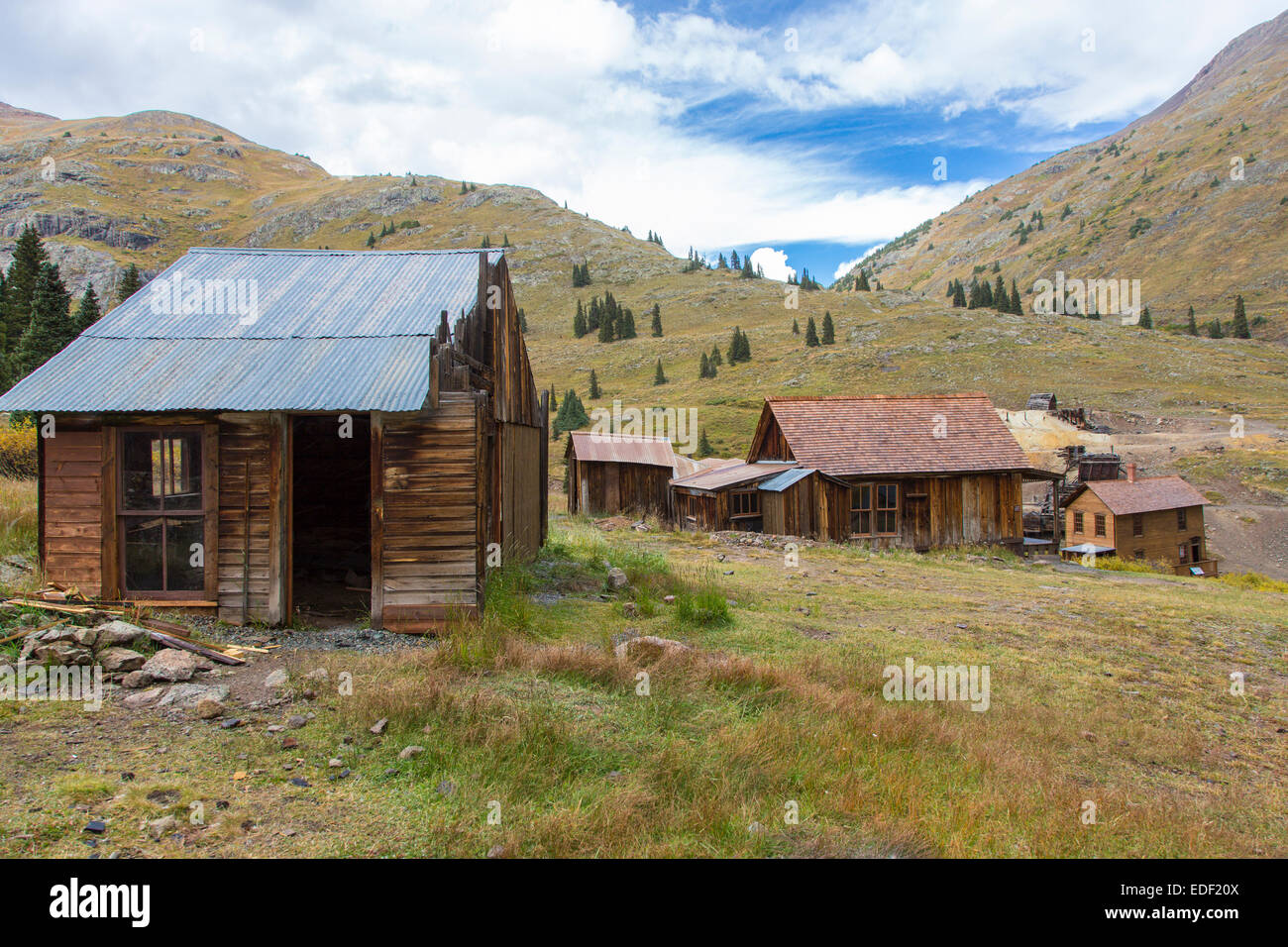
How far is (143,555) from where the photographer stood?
8.71 meters

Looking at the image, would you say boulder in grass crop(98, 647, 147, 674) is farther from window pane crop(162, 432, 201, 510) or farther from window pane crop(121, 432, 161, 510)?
window pane crop(121, 432, 161, 510)

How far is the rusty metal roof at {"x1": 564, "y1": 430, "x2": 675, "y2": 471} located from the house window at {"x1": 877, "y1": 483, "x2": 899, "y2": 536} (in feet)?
31.0

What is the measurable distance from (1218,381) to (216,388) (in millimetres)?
83115

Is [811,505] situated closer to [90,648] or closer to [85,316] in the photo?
[90,648]

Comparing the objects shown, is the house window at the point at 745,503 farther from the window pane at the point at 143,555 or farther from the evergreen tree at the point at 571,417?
the evergreen tree at the point at 571,417

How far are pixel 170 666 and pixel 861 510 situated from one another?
72.1 feet

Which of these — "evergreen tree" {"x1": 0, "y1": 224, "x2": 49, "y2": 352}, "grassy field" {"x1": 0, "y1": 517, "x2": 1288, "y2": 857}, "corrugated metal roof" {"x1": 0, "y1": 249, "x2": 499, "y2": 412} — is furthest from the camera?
"evergreen tree" {"x1": 0, "y1": 224, "x2": 49, "y2": 352}

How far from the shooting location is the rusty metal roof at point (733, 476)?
81.8 ft

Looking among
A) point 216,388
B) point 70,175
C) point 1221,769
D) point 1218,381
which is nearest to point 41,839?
point 216,388

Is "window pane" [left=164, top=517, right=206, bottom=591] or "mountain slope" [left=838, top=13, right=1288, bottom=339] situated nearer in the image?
"window pane" [left=164, top=517, right=206, bottom=591]

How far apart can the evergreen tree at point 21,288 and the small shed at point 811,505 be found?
42.9 metres

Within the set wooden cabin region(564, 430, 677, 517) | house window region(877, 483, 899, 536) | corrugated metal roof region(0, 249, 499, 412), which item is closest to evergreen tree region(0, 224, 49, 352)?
wooden cabin region(564, 430, 677, 517)

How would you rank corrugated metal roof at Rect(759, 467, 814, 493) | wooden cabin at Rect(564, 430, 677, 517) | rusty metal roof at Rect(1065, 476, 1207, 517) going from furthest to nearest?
rusty metal roof at Rect(1065, 476, 1207, 517)
wooden cabin at Rect(564, 430, 677, 517)
corrugated metal roof at Rect(759, 467, 814, 493)

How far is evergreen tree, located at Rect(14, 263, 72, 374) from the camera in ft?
107
